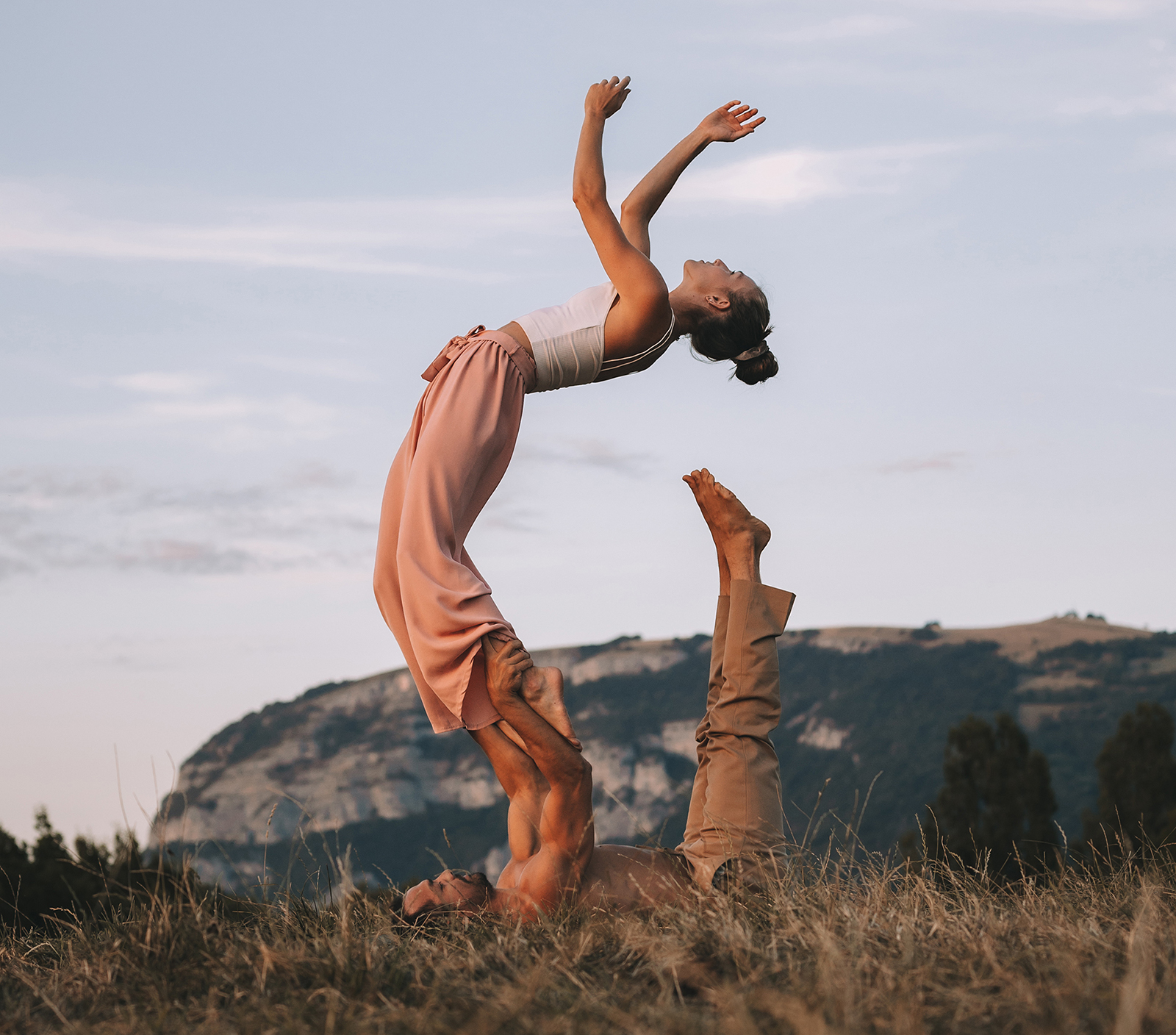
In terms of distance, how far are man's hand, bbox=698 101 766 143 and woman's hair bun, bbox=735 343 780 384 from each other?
901 millimetres

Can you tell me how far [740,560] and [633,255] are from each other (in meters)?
1.40

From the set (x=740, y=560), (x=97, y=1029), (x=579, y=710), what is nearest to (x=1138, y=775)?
(x=740, y=560)

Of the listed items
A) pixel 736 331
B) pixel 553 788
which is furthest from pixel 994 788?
pixel 553 788

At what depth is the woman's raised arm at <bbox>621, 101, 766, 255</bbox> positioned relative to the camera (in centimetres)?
490

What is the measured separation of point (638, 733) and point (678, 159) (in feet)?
432

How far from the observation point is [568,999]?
2.62m

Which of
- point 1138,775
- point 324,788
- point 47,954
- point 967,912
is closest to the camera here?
point 967,912

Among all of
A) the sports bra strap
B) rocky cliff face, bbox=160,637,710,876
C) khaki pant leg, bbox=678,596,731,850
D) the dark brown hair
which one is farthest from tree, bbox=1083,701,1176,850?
rocky cliff face, bbox=160,637,710,876

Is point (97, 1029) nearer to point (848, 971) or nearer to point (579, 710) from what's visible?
point (848, 971)

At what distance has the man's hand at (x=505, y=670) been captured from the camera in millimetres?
3986

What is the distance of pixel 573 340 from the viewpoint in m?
4.52

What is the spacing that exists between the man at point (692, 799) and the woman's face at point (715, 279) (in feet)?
2.62

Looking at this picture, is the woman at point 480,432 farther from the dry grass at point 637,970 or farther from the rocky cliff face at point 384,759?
the rocky cliff face at point 384,759

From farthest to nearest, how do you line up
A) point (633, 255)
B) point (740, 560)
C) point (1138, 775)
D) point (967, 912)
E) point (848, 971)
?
point (1138, 775) → point (740, 560) → point (633, 255) → point (967, 912) → point (848, 971)
